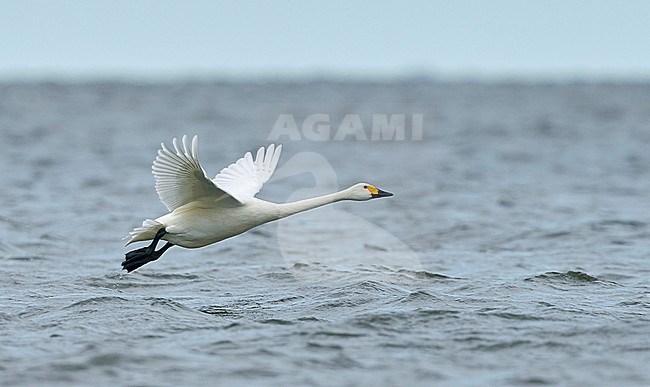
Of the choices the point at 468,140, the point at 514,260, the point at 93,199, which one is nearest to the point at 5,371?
the point at 514,260

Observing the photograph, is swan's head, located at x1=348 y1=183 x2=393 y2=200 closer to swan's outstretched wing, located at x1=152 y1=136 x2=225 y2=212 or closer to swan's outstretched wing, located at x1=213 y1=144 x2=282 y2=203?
swan's outstretched wing, located at x1=213 y1=144 x2=282 y2=203

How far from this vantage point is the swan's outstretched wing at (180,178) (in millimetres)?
10078

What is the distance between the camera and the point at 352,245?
16.0 meters

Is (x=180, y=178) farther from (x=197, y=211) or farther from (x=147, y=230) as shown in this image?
(x=147, y=230)

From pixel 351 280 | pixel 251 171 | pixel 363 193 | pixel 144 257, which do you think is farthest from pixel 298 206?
pixel 351 280

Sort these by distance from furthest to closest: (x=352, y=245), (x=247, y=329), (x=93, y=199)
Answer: (x=93, y=199) → (x=352, y=245) → (x=247, y=329)

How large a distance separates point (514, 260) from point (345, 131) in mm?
32043

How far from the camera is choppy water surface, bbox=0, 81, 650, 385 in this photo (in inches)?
340

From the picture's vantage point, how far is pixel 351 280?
12.6 metres

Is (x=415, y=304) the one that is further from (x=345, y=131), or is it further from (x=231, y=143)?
(x=345, y=131)

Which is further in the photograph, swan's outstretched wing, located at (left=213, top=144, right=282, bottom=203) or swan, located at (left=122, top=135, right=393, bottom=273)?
swan's outstretched wing, located at (left=213, top=144, right=282, bottom=203)

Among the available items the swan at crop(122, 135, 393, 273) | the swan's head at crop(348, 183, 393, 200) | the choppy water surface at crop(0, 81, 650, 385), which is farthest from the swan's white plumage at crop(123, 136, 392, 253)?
the choppy water surface at crop(0, 81, 650, 385)

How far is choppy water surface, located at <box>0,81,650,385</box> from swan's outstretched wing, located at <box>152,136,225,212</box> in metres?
1.03

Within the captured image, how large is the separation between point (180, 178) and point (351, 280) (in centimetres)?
284
